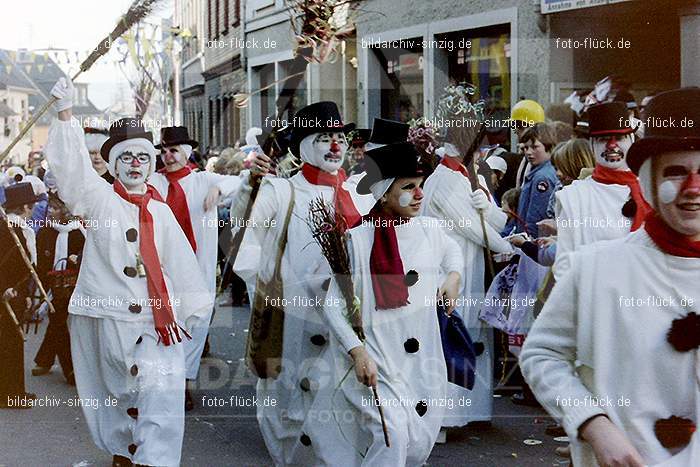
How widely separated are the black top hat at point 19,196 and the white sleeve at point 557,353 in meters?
6.97

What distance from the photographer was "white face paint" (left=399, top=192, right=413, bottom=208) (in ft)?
19.0

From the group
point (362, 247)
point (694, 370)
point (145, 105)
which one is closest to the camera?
point (694, 370)

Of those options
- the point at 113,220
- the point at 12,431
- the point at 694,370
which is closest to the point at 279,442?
the point at 113,220

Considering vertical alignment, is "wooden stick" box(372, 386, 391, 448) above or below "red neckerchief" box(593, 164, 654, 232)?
below

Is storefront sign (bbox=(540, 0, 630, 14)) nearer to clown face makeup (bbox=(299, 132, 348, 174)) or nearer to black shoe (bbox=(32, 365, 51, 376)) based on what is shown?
clown face makeup (bbox=(299, 132, 348, 174))

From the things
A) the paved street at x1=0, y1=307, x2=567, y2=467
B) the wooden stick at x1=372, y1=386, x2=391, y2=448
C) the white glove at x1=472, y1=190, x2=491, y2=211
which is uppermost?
the white glove at x1=472, y1=190, x2=491, y2=211

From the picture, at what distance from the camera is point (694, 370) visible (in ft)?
10.4

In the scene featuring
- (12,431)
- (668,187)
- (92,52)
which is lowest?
(12,431)

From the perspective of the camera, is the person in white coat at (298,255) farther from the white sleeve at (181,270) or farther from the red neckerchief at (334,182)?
the white sleeve at (181,270)

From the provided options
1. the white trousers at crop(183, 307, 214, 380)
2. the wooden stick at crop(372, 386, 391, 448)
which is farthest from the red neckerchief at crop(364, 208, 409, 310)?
the white trousers at crop(183, 307, 214, 380)

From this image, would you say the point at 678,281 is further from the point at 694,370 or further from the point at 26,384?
the point at 26,384

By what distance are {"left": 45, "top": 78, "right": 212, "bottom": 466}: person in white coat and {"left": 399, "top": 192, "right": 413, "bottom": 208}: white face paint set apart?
1.54 meters

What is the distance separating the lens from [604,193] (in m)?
6.27

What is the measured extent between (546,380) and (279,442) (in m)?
3.91
